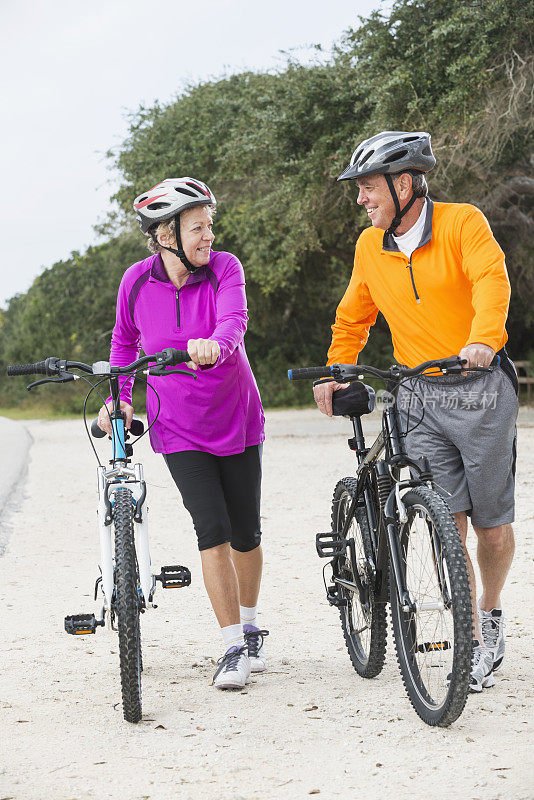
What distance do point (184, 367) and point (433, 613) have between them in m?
1.51

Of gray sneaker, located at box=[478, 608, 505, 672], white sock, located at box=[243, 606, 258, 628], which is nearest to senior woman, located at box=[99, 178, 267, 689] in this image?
white sock, located at box=[243, 606, 258, 628]

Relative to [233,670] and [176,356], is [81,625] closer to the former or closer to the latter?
[233,670]

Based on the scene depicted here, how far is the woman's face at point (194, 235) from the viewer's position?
4.17 meters

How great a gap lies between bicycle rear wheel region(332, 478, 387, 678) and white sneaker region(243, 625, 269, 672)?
0.38 meters

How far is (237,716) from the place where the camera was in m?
Answer: 3.77

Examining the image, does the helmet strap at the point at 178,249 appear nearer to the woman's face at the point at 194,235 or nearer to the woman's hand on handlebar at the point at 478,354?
the woman's face at the point at 194,235

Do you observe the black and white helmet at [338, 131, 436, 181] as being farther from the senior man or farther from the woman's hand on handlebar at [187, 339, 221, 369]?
the woman's hand on handlebar at [187, 339, 221, 369]

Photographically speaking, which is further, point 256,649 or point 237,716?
point 256,649

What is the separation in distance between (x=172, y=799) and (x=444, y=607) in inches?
43.0

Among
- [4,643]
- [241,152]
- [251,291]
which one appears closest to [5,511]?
[4,643]

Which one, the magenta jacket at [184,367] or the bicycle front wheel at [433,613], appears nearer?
the bicycle front wheel at [433,613]

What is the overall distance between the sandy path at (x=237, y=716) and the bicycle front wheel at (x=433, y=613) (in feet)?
0.41

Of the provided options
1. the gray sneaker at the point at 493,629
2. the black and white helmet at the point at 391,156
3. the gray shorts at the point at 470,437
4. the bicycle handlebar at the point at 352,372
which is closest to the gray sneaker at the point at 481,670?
the gray sneaker at the point at 493,629

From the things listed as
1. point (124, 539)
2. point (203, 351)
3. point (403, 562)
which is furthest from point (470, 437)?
point (124, 539)
